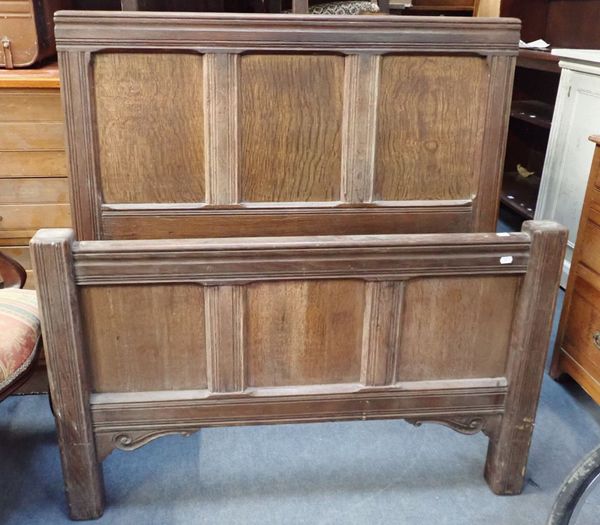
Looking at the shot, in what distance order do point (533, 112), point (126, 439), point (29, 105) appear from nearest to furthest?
point (126, 439), point (29, 105), point (533, 112)

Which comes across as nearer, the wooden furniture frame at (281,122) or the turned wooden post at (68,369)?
the turned wooden post at (68,369)

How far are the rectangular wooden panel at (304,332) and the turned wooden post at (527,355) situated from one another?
0.36m

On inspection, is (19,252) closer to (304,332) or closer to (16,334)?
(16,334)

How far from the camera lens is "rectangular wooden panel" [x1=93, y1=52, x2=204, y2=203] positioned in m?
1.50

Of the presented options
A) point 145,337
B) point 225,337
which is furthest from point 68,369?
point 225,337

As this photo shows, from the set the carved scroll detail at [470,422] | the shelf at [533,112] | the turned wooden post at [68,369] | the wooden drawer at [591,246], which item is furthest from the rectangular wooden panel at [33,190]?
the shelf at [533,112]

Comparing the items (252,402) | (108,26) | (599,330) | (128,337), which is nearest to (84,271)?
(128,337)

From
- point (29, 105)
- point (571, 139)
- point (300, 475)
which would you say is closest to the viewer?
point (300, 475)

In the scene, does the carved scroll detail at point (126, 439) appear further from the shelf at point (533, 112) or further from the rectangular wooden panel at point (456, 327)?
the shelf at point (533, 112)

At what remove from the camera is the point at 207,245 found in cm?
130

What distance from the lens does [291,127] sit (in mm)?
1574

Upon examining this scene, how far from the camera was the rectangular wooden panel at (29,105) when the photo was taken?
2.12 metres

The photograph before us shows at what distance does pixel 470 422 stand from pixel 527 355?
0.71ft

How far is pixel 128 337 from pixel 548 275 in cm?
91
